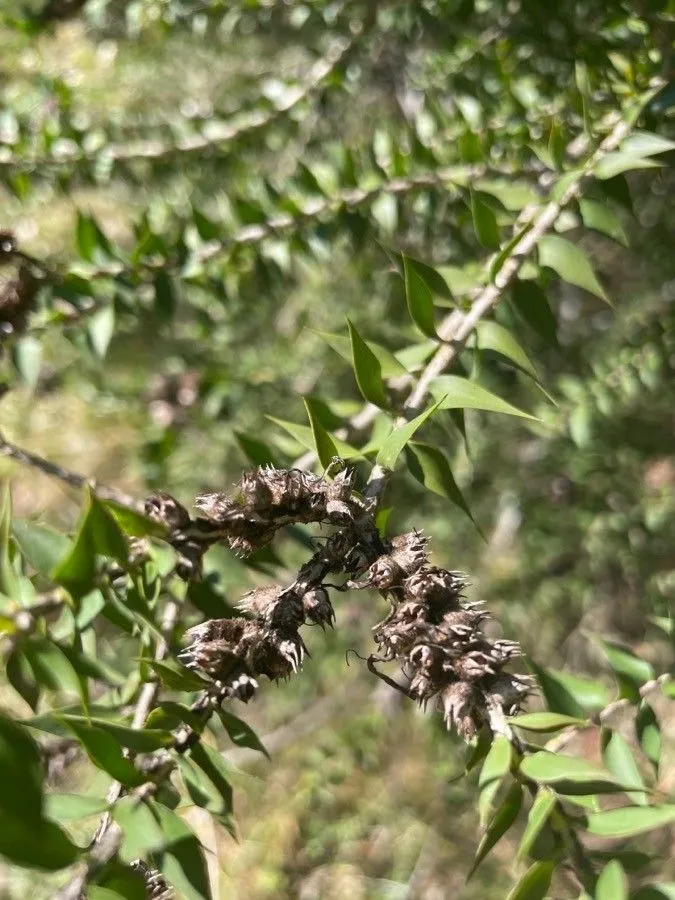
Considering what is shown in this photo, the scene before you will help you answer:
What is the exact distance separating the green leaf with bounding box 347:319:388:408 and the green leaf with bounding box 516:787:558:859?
0.29 metres

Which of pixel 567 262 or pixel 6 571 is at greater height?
pixel 567 262

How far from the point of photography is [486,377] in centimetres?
107

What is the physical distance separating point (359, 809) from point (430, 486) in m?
2.12

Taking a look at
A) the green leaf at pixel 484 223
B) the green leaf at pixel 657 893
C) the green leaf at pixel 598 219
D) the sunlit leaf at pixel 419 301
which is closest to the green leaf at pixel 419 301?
the sunlit leaf at pixel 419 301

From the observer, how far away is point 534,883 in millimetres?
434

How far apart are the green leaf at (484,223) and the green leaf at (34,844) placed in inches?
21.5

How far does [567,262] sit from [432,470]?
0.24 meters

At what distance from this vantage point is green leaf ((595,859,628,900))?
1.43ft

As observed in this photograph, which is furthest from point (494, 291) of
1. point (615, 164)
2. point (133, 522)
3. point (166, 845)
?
point (166, 845)

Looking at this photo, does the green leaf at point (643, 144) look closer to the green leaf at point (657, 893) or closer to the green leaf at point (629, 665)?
the green leaf at point (629, 665)

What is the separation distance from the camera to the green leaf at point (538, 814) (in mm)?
447

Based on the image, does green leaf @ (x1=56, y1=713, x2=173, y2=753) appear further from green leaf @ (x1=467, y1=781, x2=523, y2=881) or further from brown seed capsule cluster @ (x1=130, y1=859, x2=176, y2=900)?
green leaf @ (x1=467, y1=781, x2=523, y2=881)

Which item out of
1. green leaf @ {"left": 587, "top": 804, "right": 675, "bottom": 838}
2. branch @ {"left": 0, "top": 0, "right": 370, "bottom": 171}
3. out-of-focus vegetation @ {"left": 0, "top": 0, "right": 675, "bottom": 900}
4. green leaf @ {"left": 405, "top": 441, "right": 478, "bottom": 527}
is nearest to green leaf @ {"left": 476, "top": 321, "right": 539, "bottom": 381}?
out-of-focus vegetation @ {"left": 0, "top": 0, "right": 675, "bottom": 900}

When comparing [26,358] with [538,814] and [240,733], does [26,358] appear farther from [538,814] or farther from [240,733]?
[538,814]
